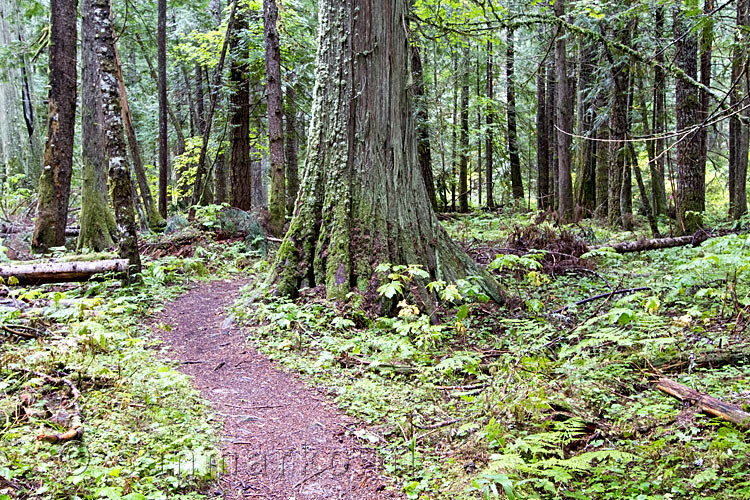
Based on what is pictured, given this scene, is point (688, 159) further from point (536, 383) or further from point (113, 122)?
point (113, 122)

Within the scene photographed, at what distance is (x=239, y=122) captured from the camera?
45.0 ft

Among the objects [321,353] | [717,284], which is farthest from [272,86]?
[717,284]

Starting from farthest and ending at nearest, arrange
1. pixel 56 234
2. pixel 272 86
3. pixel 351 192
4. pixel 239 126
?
1. pixel 239 126
2. pixel 272 86
3. pixel 56 234
4. pixel 351 192

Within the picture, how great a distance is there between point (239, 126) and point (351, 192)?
28.4 ft

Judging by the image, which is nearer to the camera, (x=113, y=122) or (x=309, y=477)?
(x=309, y=477)

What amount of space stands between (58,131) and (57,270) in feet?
16.2

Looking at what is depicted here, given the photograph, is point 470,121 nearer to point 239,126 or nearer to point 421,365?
point 239,126

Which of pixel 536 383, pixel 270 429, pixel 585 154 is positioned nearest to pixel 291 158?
pixel 585 154

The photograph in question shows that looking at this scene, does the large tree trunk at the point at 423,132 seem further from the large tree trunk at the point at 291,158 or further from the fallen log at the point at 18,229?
the fallen log at the point at 18,229

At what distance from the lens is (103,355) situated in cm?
455

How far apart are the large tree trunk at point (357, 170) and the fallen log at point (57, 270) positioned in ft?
8.03

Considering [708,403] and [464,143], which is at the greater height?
[464,143]

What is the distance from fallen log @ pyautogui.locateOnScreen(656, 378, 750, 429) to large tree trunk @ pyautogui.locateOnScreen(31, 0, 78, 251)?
1063 centimetres

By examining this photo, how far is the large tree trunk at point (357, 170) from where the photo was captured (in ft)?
20.2
